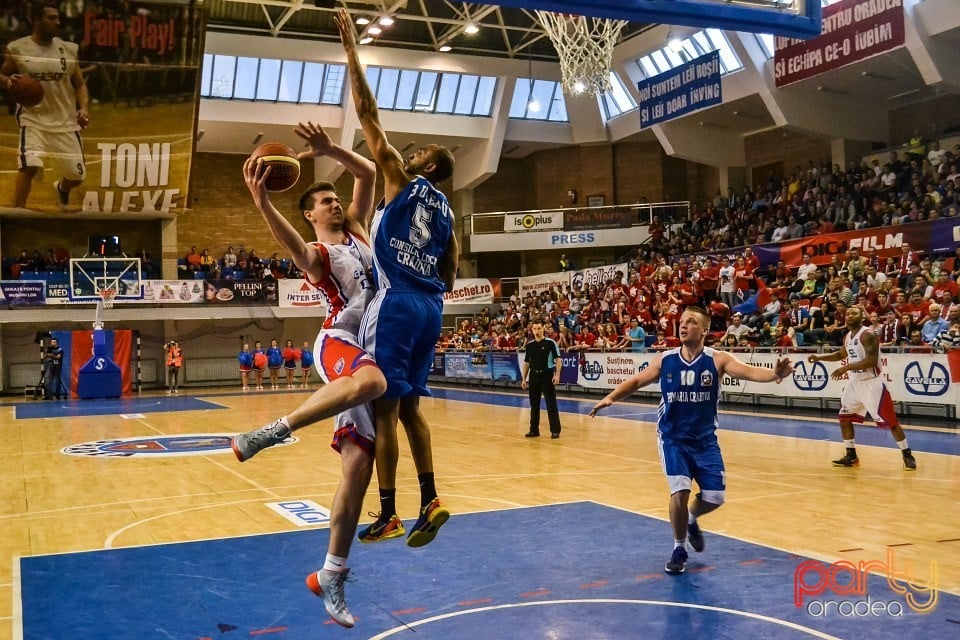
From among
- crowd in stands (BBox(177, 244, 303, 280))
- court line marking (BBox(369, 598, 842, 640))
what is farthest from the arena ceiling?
court line marking (BBox(369, 598, 842, 640))

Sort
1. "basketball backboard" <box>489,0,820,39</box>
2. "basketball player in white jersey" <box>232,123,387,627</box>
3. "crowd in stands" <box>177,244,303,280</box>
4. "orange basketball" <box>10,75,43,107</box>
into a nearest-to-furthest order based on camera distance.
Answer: "basketball player in white jersey" <box>232,123,387,627</box>, "basketball backboard" <box>489,0,820,39</box>, "orange basketball" <box>10,75,43,107</box>, "crowd in stands" <box>177,244,303,280</box>

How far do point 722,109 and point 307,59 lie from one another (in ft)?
45.6

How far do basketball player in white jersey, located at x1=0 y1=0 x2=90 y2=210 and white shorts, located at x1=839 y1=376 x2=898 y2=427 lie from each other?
21.7 metres

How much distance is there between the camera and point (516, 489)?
9523mm

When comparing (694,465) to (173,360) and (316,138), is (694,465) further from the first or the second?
(173,360)

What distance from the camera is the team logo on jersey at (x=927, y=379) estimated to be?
46.4ft

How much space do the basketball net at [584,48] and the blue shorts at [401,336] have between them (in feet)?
45.2

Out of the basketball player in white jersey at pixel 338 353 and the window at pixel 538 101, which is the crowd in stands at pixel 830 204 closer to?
the window at pixel 538 101

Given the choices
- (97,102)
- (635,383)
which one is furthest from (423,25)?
(635,383)

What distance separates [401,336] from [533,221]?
30.0 meters

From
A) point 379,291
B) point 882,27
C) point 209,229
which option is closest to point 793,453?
point 379,291

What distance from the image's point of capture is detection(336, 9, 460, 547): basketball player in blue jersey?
4195 mm

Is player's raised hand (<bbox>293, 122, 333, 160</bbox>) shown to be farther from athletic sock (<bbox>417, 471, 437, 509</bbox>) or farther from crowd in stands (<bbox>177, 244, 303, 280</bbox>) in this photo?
crowd in stands (<bbox>177, 244, 303, 280</bbox>)

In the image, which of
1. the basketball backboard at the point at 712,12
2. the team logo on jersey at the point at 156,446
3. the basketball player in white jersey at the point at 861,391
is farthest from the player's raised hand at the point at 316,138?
the team logo on jersey at the point at 156,446
